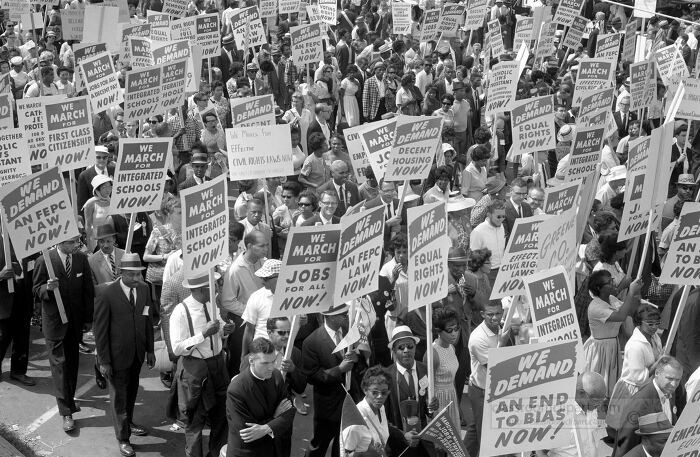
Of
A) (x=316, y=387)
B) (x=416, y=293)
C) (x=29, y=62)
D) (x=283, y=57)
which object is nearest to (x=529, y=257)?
(x=416, y=293)

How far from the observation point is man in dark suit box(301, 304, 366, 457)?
9.66m

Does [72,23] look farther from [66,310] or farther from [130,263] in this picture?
[130,263]

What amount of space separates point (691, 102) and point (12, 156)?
31.6 feet

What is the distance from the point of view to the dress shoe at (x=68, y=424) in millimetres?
10898

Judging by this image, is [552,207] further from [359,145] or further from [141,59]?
[141,59]

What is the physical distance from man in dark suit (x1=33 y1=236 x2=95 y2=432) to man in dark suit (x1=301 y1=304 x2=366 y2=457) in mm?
2610

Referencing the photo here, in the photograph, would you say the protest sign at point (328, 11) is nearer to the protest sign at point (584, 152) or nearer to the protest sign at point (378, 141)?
the protest sign at point (378, 141)

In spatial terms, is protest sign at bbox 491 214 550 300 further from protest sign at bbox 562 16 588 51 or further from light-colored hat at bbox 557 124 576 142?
protest sign at bbox 562 16 588 51

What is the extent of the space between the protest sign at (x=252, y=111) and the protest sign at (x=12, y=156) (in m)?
3.12

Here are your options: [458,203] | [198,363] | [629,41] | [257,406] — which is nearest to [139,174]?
[198,363]

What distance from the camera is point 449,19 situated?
79.2 ft

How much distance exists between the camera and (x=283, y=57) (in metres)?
22.9

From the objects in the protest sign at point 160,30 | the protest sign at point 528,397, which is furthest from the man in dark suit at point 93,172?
the protest sign at point 528,397

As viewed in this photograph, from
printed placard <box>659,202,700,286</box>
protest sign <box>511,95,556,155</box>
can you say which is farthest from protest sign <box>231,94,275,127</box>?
printed placard <box>659,202,700,286</box>
